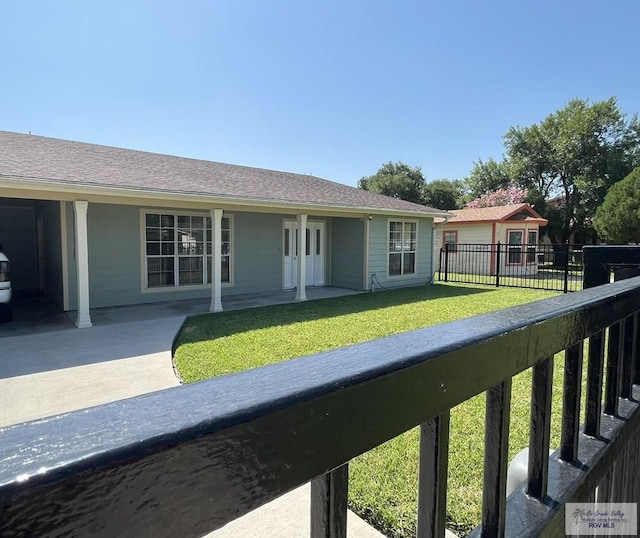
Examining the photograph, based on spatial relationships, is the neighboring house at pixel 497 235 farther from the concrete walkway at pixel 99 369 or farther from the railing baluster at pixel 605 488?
the railing baluster at pixel 605 488

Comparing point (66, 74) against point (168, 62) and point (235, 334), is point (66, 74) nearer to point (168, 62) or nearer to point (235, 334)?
point (168, 62)

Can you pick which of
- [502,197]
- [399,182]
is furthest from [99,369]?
[399,182]

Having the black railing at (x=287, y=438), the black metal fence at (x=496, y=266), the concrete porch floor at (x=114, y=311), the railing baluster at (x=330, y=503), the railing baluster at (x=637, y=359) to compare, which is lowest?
the concrete porch floor at (x=114, y=311)

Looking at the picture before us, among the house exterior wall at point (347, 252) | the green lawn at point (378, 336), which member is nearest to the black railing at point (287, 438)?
the green lawn at point (378, 336)

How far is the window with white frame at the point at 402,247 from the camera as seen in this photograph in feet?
46.3

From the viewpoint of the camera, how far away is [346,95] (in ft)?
65.1

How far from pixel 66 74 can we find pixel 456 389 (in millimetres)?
16285

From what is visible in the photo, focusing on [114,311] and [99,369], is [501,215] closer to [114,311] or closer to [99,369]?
[114,311]

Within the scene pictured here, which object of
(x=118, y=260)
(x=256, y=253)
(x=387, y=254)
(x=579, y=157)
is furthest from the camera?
(x=579, y=157)

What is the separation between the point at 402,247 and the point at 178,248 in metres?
7.77

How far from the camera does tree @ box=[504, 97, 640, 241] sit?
985 inches

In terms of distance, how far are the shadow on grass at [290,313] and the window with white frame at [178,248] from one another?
2.37m

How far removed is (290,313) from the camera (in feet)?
29.9

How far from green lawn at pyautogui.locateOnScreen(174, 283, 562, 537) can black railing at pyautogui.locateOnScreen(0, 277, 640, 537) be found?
1731mm
